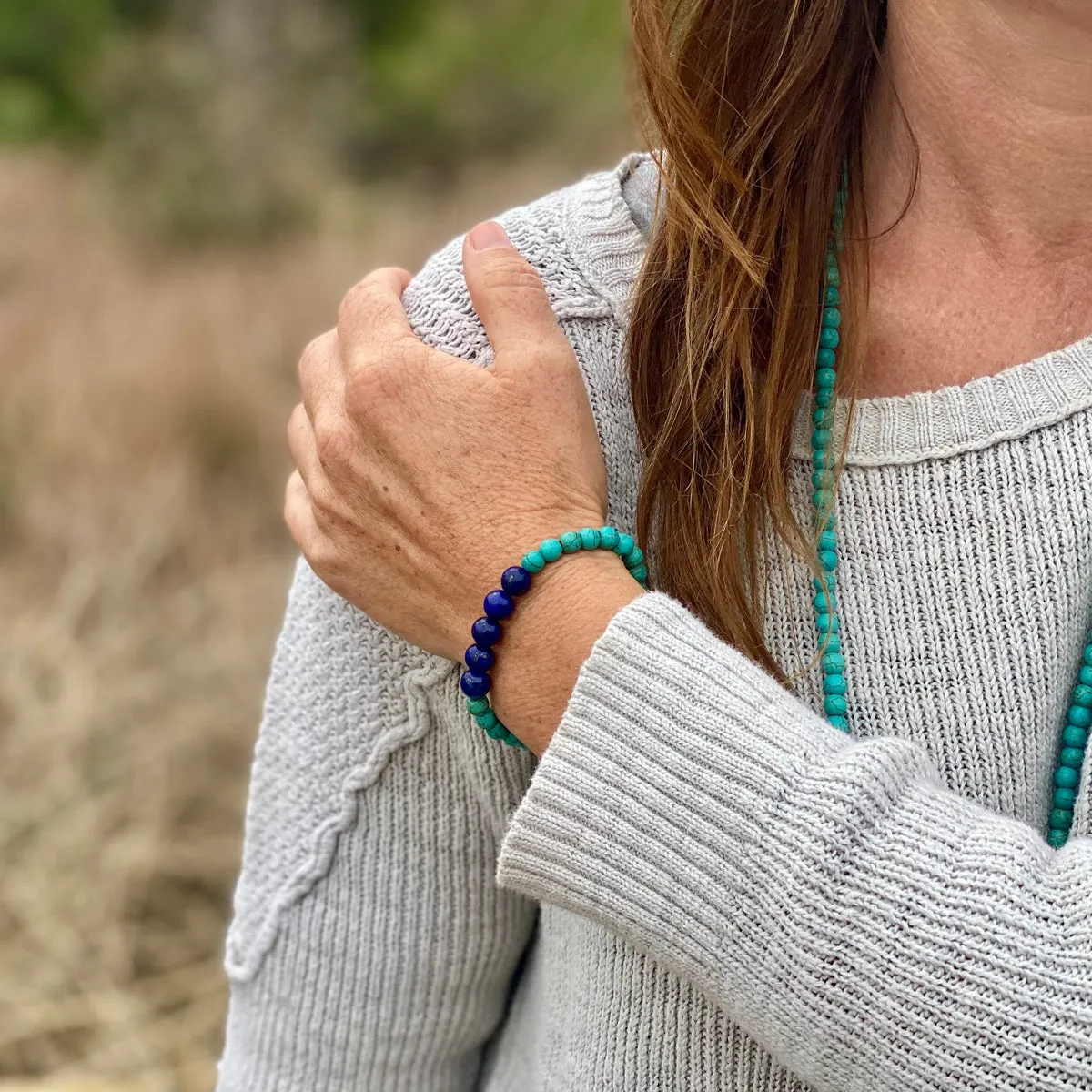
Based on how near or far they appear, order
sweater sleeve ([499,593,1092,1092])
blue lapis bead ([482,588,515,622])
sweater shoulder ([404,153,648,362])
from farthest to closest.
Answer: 1. sweater shoulder ([404,153,648,362])
2. blue lapis bead ([482,588,515,622])
3. sweater sleeve ([499,593,1092,1092])

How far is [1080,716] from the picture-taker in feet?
2.88

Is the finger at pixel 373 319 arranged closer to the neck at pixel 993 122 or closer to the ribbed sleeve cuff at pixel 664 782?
the ribbed sleeve cuff at pixel 664 782

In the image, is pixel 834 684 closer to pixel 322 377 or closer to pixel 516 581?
pixel 516 581

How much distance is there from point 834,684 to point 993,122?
44 centimetres

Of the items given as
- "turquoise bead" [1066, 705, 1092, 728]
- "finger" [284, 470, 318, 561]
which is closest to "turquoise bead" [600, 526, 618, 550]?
"finger" [284, 470, 318, 561]

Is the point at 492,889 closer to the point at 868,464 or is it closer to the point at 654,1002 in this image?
the point at 654,1002

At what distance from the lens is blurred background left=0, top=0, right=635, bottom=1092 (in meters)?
2.73

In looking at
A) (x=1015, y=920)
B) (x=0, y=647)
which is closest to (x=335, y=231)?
(x=0, y=647)

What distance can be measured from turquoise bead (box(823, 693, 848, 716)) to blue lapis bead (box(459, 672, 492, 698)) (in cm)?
25

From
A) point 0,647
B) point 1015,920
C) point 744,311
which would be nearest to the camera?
point 1015,920

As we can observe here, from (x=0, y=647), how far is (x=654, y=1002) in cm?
262

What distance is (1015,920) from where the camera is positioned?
0.72 meters

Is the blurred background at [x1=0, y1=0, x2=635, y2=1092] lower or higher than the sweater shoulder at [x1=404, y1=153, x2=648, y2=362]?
lower

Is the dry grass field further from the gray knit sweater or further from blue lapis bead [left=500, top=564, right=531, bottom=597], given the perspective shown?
blue lapis bead [left=500, top=564, right=531, bottom=597]
